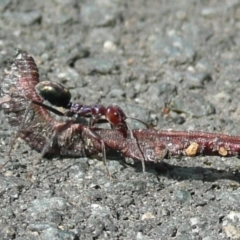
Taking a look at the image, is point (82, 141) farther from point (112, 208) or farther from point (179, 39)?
point (179, 39)

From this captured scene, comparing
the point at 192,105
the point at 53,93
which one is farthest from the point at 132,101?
the point at 53,93

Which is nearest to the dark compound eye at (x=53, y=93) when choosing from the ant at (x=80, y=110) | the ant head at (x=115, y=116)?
the ant at (x=80, y=110)

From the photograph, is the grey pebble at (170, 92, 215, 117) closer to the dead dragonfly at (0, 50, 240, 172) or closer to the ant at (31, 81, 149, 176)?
the ant at (31, 81, 149, 176)

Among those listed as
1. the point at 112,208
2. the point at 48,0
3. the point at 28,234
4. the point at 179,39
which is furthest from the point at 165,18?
the point at 28,234

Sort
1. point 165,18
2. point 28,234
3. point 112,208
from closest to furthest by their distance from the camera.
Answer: point 28,234 < point 112,208 < point 165,18

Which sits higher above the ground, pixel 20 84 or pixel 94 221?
pixel 20 84

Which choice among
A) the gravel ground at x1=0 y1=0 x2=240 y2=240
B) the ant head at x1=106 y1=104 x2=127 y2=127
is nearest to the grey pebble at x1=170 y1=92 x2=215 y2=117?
the gravel ground at x1=0 y1=0 x2=240 y2=240

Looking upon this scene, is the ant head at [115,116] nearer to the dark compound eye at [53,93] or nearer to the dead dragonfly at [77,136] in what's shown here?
the dead dragonfly at [77,136]
